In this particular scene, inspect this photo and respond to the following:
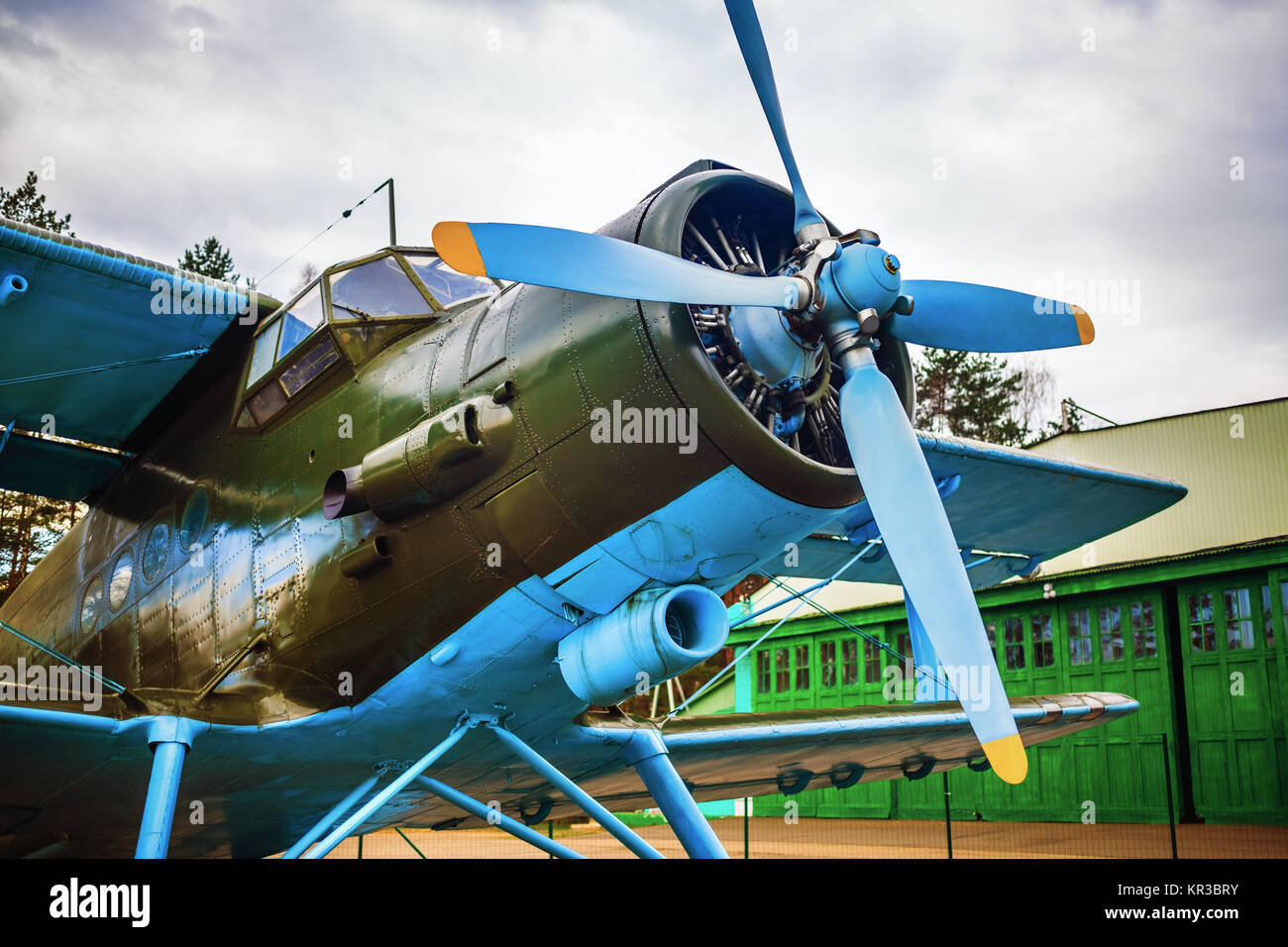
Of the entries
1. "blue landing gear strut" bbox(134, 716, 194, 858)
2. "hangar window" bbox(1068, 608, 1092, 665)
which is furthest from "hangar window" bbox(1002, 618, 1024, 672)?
"blue landing gear strut" bbox(134, 716, 194, 858)

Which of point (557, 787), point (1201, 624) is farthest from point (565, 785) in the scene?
point (1201, 624)

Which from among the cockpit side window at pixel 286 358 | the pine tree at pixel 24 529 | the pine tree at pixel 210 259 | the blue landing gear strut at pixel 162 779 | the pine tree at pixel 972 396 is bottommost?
the blue landing gear strut at pixel 162 779

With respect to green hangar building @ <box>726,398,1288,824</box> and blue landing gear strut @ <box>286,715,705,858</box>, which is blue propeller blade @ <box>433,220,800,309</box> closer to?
blue landing gear strut @ <box>286,715,705,858</box>

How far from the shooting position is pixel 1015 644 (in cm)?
1970

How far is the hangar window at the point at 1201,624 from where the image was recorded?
16516mm

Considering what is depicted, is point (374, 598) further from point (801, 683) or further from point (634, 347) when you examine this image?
point (801, 683)

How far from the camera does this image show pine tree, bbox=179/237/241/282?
125 feet

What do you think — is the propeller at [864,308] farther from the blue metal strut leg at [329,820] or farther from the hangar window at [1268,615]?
the hangar window at [1268,615]

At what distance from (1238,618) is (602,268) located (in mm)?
15697

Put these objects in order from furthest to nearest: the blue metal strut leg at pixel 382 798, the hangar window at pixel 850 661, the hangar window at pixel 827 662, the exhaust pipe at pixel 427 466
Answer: the hangar window at pixel 827 662 → the hangar window at pixel 850 661 → the blue metal strut leg at pixel 382 798 → the exhaust pipe at pixel 427 466

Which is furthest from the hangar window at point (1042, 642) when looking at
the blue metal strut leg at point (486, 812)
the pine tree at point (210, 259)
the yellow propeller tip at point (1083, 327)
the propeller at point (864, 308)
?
the pine tree at point (210, 259)

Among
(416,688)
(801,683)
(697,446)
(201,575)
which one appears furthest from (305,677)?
(801,683)

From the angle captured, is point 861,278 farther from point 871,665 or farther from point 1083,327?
point 871,665

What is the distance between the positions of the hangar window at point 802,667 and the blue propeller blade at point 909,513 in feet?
62.4
